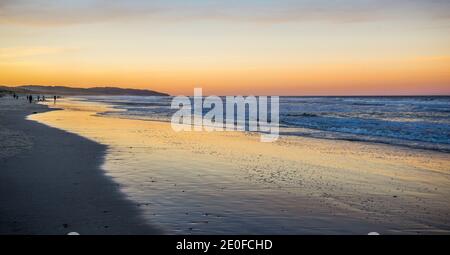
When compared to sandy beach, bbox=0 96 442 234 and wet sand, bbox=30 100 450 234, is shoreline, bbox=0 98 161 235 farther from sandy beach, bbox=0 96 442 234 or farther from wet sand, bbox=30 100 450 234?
wet sand, bbox=30 100 450 234

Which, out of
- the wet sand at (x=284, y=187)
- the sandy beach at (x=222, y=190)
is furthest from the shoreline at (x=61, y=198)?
the wet sand at (x=284, y=187)

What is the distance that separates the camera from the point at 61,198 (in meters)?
8.88

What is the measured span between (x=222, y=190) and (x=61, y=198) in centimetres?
356

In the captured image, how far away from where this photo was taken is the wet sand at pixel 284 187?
7579mm

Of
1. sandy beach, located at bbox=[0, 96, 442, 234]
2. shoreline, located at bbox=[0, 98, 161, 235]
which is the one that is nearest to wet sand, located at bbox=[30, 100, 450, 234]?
sandy beach, located at bbox=[0, 96, 442, 234]

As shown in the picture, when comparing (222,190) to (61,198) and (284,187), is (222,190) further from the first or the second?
(61,198)

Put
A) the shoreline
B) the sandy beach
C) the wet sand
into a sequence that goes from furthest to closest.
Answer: the wet sand, the sandy beach, the shoreline

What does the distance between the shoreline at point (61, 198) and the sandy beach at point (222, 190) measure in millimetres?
Answer: 20

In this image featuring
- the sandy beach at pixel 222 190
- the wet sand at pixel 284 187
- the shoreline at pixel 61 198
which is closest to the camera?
the shoreline at pixel 61 198

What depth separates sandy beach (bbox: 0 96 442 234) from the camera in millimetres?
7418

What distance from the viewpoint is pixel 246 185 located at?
10.7 metres

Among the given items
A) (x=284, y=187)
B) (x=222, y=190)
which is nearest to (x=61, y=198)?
(x=222, y=190)

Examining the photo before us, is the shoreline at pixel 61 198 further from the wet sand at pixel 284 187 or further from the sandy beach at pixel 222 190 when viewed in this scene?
the wet sand at pixel 284 187

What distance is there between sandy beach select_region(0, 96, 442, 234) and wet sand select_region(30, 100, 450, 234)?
2cm
